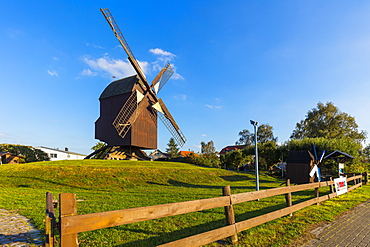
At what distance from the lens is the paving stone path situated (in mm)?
4891

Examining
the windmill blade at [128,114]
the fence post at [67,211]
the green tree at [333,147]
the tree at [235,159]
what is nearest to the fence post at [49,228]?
the fence post at [67,211]

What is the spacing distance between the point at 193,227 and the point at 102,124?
32638 millimetres

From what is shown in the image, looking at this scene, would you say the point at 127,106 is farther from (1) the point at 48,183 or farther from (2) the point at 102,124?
(1) the point at 48,183

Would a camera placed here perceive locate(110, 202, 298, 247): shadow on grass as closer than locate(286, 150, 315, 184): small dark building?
Yes

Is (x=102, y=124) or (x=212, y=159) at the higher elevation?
(x=102, y=124)

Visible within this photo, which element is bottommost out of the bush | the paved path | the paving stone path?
the paved path

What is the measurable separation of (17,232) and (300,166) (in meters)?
17.2

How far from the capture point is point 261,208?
28.7 feet

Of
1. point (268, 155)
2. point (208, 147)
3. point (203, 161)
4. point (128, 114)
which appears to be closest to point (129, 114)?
point (128, 114)

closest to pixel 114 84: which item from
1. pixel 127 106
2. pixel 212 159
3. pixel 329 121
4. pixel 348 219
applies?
pixel 127 106

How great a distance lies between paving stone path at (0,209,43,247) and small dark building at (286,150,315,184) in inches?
644

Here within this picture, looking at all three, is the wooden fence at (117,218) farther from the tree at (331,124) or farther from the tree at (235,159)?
the tree at (331,124)

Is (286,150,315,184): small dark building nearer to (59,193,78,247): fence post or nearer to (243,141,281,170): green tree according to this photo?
(243,141,281,170): green tree

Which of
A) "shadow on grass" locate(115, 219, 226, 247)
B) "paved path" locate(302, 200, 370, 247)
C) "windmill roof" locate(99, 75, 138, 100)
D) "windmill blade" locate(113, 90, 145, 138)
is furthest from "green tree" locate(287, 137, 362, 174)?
"windmill roof" locate(99, 75, 138, 100)
